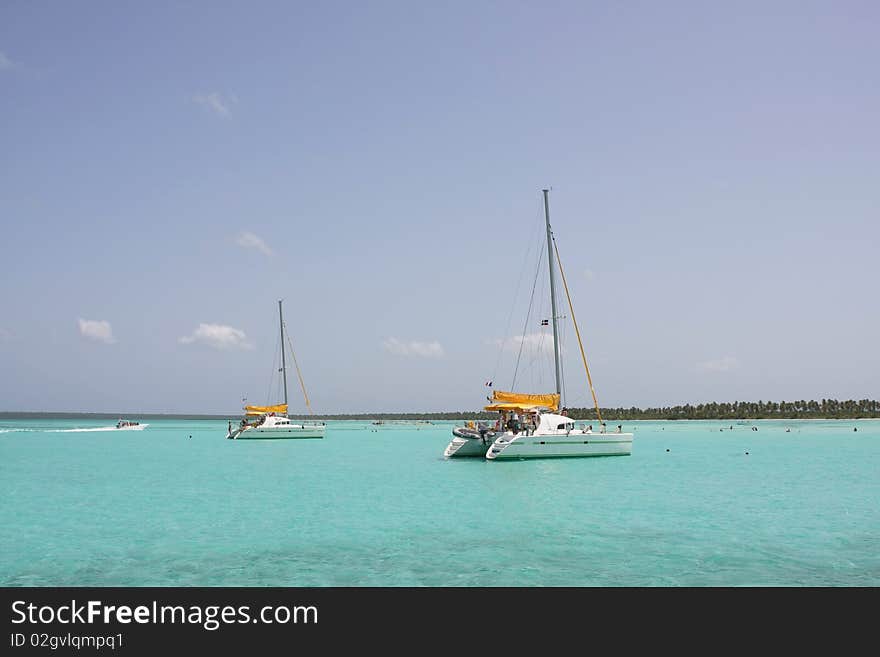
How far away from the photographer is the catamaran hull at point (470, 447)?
157 feet

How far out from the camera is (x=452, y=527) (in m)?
21.6

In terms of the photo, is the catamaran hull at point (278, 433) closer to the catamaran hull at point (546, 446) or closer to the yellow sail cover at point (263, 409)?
the yellow sail cover at point (263, 409)

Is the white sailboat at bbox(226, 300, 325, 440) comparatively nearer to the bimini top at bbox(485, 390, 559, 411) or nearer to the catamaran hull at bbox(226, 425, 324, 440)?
the catamaran hull at bbox(226, 425, 324, 440)

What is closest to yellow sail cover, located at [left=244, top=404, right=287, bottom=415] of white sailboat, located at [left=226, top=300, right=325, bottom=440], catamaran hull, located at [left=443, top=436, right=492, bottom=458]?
white sailboat, located at [left=226, top=300, right=325, bottom=440]

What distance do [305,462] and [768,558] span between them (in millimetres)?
39399

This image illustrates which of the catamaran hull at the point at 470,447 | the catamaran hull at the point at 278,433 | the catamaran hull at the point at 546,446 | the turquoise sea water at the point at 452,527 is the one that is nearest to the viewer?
the turquoise sea water at the point at 452,527

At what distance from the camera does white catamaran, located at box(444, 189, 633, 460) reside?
43.4 metres

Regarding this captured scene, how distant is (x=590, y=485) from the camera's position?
106 feet

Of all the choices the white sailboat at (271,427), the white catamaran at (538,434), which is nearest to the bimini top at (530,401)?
the white catamaran at (538,434)

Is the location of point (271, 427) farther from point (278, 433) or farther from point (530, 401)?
point (530, 401)

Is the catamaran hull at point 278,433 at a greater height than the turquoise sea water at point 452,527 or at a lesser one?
greater

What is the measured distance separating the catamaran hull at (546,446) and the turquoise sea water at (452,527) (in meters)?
1.03

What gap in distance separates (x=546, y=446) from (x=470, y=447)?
6794mm

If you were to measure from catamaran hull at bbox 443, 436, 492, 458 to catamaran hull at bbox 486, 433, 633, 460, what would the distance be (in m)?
3.62
